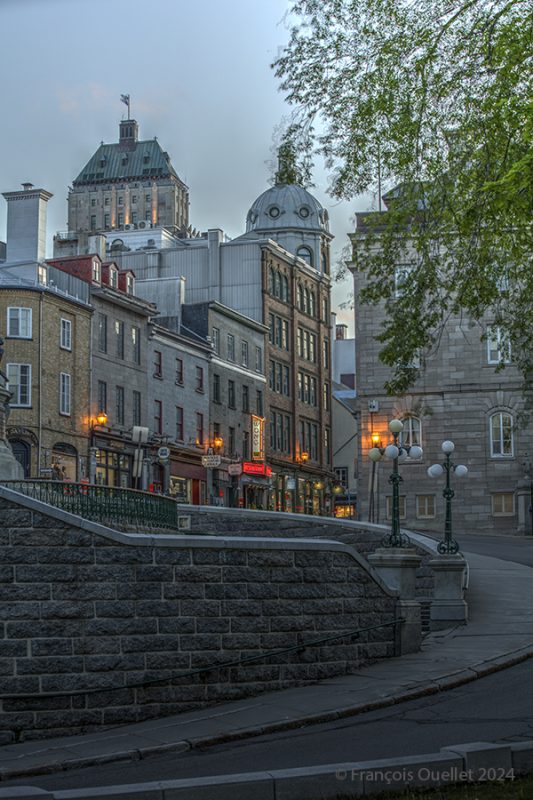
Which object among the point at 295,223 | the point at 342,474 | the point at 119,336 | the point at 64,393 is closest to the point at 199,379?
the point at 119,336

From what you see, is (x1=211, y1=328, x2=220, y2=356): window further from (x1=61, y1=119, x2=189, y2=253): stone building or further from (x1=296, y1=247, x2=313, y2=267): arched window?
(x1=61, y1=119, x2=189, y2=253): stone building

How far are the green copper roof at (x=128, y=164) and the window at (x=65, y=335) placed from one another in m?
128

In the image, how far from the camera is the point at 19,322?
55.9m

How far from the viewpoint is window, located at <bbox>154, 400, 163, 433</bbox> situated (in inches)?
2623

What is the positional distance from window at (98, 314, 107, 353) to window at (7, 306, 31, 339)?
19.4ft

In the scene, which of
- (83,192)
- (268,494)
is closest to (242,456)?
(268,494)

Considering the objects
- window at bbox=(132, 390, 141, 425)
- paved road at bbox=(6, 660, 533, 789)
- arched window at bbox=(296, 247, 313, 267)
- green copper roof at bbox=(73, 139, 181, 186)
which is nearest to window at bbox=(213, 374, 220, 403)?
window at bbox=(132, 390, 141, 425)

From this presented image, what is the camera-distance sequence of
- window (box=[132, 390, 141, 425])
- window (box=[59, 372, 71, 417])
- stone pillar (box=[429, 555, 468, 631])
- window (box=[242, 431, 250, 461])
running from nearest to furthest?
stone pillar (box=[429, 555, 468, 631]) → window (box=[59, 372, 71, 417]) → window (box=[132, 390, 141, 425]) → window (box=[242, 431, 250, 461])

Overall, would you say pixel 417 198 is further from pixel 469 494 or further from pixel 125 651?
pixel 469 494

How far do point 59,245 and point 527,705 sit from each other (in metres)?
67.0

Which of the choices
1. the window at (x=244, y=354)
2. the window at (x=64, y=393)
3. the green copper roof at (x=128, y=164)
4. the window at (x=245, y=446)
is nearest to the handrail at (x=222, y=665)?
the window at (x=64, y=393)

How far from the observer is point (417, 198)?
19891mm

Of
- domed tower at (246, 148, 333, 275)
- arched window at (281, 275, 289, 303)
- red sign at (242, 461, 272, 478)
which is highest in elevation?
domed tower at (246, 148, 333, 275)

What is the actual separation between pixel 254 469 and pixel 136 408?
15.5 meters
